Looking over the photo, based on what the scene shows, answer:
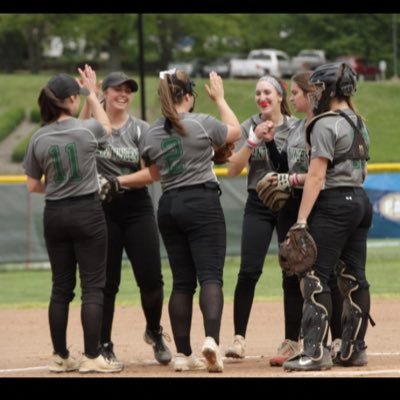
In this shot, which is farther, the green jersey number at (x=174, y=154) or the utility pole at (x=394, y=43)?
the utility pole at (x=394, y=43)

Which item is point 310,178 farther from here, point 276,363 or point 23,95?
point 23,95

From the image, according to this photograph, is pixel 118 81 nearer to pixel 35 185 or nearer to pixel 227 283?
pixel 35 185

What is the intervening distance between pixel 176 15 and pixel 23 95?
22.0ft

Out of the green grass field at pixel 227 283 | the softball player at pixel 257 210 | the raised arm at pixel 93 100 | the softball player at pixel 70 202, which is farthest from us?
the green grass field at pixel 227 283

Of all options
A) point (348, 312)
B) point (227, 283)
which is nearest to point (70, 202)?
point (348, 312)

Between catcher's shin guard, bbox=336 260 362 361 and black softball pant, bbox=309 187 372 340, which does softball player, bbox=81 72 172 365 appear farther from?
catcher's shin guard, bbox=336 260 362 361

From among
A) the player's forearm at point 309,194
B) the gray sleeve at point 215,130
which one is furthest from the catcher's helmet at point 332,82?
the gray sleeve at point 215,130

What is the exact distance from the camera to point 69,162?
24.2 ft

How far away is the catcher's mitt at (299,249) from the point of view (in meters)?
7.23

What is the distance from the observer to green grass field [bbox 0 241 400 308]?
1276 centimetres

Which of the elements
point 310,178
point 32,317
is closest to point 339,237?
point 310,178

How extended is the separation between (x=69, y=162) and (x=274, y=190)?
53.2 inches

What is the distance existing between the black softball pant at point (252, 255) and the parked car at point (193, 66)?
32.5m

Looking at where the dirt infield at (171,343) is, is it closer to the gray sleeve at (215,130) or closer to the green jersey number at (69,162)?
the green jersey number at (69,162)
